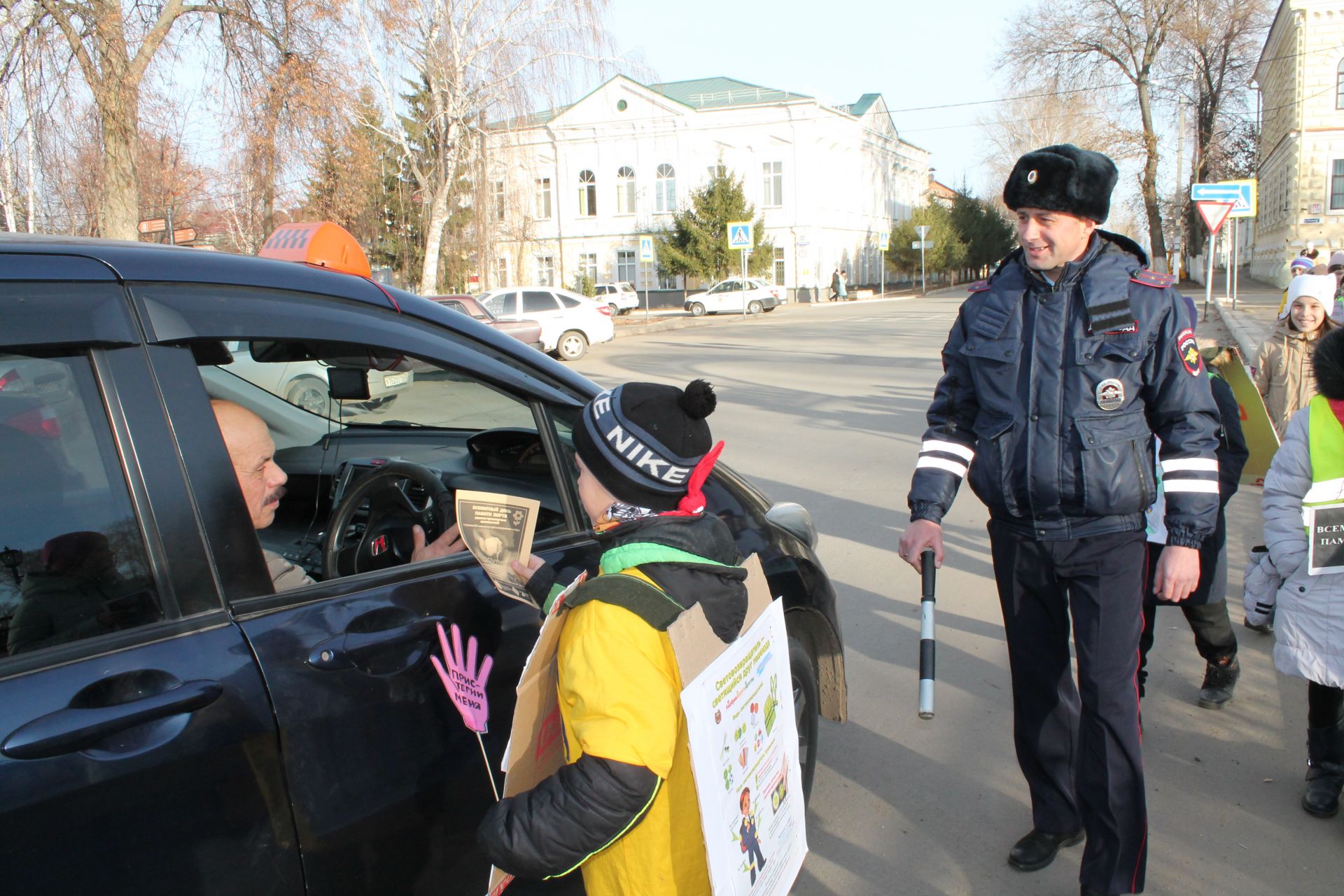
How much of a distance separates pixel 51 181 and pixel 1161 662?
16302mm

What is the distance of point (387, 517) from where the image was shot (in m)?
2.65

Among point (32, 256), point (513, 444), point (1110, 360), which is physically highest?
point (32, 256)

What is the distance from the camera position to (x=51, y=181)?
14719mm

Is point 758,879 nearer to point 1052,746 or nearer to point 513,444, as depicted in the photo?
point 1052,746

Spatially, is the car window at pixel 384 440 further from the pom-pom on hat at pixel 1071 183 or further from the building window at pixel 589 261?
the building window at pixel 589 261

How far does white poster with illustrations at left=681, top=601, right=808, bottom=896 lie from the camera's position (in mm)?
1597

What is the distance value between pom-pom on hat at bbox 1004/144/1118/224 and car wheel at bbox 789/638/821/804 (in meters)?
1.40

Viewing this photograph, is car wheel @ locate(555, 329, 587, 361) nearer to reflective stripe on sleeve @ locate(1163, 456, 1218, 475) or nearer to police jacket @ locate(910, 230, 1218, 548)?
police jacket @ locate(910, 230, 1218, 548)

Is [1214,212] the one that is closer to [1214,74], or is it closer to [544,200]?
[1214,74]

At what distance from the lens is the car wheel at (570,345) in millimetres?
21844

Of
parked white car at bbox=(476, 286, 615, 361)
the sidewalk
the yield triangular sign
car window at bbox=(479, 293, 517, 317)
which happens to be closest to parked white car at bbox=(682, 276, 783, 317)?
the sidewalk

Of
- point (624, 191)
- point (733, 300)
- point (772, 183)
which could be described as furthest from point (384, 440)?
point (624, 191)

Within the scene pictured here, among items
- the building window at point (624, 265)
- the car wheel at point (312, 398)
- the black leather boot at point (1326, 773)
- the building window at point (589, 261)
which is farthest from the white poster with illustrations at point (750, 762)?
the building window at point (589, 261)

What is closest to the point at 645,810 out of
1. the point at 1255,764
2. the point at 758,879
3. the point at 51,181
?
the point at 758,879
